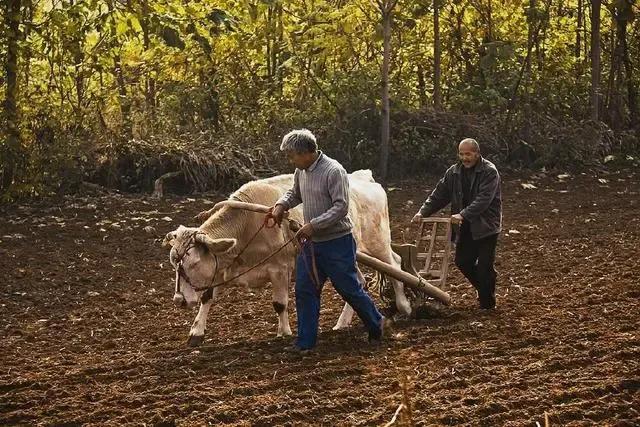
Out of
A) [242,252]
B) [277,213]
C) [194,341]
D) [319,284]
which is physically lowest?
[194,341]

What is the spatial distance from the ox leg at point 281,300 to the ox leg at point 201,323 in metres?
0.54

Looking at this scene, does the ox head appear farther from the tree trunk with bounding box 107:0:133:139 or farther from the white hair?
the tree trunk with bounding box 107:0:133:139

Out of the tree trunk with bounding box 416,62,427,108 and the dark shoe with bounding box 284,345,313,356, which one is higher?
the tree trunk with bounding box 416,62,427,108

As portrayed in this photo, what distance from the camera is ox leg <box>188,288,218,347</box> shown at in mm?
9211

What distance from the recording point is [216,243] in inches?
354

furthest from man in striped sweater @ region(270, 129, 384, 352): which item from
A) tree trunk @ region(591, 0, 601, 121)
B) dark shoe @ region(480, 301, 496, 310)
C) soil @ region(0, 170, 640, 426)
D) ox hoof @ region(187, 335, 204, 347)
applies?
tree trunk @ region(591, 0, 601, 121)

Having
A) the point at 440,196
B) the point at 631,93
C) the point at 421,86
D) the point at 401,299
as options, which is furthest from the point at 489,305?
the point at 631,93

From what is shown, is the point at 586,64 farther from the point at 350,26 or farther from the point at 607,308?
the point at 607,308

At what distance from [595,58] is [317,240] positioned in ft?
50.6

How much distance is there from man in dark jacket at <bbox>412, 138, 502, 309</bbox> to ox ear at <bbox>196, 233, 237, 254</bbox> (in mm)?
1855

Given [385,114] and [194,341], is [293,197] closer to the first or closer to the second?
[194,341]

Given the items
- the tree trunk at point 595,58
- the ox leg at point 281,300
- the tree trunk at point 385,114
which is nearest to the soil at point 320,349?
the ox leg at point 281,300

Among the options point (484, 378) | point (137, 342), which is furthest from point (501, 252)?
point (484, 378)

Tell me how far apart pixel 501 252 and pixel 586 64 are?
1230cm
